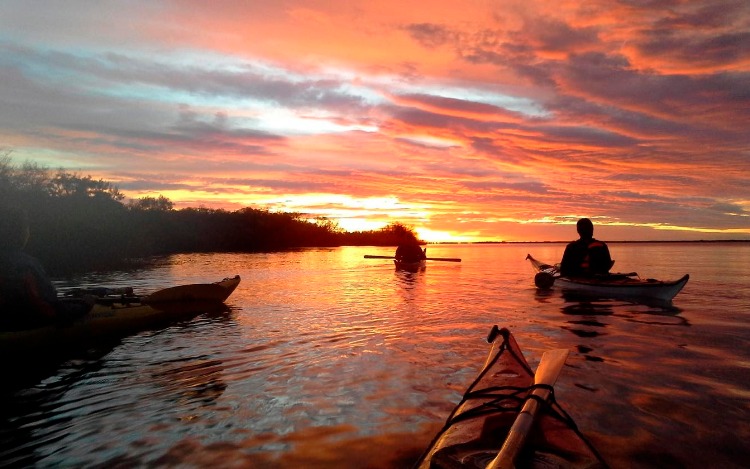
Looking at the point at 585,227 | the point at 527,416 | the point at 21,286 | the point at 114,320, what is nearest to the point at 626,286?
the point at 585,227

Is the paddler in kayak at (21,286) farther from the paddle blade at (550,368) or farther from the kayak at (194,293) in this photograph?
the paddle blade at (550,368)

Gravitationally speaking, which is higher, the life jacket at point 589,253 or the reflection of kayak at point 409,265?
the life jacket at point 589,253

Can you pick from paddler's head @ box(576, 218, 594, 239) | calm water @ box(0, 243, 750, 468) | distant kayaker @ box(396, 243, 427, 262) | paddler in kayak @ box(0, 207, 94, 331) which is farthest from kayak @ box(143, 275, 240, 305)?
distant kayaker @ box(396, 243, 427, 262)

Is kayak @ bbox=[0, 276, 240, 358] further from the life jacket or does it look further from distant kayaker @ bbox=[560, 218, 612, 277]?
the life jacket

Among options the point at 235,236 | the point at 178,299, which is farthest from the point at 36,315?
the point at 235,236

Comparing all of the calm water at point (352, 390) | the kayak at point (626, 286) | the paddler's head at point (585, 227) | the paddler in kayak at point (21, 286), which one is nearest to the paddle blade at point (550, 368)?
the calm water at point (352, 390)

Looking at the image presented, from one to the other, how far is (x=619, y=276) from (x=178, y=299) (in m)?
13.9

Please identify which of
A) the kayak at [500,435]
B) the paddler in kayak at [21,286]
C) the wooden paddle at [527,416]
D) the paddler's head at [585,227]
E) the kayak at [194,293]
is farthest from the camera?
the paddler's head at [585,227]

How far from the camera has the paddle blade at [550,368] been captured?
3911 mm

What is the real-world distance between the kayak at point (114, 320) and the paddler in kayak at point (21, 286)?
209 millimetres

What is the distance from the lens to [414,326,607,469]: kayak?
9.59 feet

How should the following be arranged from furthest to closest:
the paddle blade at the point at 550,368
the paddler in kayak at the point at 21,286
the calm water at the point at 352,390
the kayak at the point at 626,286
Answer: the kayak at the point at 626,286 < the paddler in kayak at the point at 21,286 < the calm water at the point at 352,390 < the paddle blade at the point at 550,368

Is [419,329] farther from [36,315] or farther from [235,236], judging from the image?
[235,236]

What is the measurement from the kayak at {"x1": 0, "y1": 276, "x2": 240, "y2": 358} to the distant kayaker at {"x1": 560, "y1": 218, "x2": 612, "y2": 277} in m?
11.9
